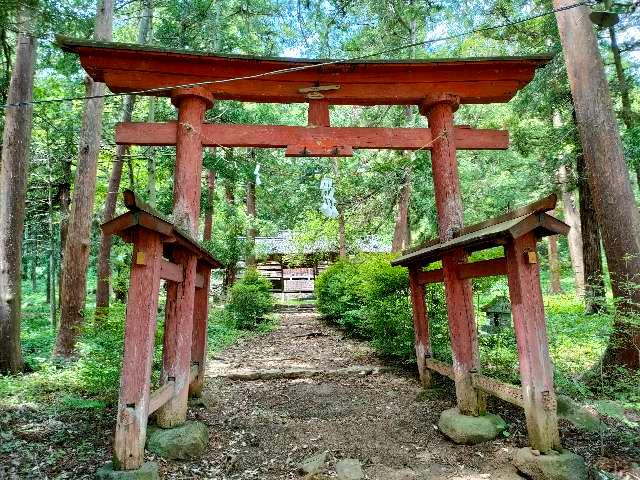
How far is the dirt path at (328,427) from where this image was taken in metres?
3.77

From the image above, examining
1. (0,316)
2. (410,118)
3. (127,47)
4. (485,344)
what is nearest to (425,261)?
(485,344)

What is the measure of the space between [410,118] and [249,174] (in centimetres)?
524

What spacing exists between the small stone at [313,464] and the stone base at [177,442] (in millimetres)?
1032

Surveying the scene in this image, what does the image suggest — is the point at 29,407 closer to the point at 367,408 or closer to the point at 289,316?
the point at 367,408

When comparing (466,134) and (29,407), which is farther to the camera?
(466,134)

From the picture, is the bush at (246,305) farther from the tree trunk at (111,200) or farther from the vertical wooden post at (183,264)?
the vertical wooden post at (183,264)

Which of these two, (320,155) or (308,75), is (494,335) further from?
(308,75)

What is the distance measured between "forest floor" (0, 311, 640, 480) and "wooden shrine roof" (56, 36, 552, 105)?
3.87 meters

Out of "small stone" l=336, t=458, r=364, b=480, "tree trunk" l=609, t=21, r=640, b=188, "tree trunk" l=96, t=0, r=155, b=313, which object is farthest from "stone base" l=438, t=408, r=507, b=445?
"tree trunk" l=96, t=0, r=155, b=313

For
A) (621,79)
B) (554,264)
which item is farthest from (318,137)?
(554,264)

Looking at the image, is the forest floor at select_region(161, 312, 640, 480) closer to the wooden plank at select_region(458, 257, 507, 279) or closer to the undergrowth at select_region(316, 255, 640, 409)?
the undergrowth at select_region(316, 255, 640, 409)

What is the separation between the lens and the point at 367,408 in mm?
5453

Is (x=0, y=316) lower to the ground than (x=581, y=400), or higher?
higher

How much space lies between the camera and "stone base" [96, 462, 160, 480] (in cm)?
309
